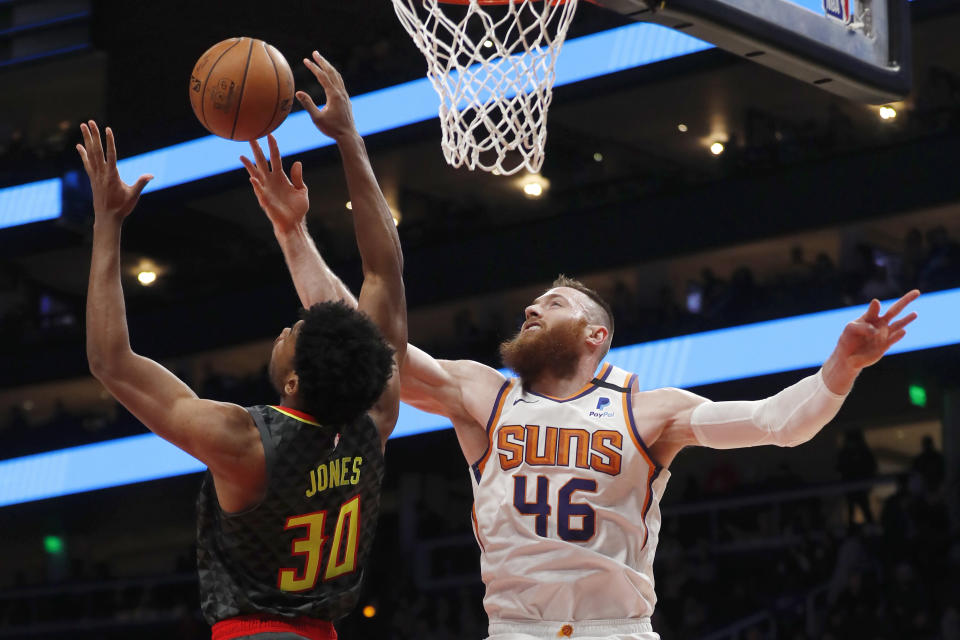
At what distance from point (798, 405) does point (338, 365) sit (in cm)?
169

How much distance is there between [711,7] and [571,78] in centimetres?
1058

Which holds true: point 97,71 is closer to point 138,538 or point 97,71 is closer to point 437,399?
point 138,538

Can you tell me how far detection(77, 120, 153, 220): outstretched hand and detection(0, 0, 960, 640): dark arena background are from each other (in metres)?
8.36

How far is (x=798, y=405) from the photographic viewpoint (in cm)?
424

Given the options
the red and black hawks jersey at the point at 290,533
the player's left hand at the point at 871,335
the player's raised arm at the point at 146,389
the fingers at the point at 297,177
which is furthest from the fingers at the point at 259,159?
the player's left hand at the point at 871,335

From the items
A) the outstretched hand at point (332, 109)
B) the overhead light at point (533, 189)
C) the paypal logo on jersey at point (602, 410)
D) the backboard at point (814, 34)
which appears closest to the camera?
the outstretched hand at point (332, 109)

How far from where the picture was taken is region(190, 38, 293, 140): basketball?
4.42 meters

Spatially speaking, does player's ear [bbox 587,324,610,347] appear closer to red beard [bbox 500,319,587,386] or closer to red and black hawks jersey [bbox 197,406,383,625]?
red beard [bbox 500,319,587,386]

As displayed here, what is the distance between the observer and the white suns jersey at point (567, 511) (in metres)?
4.43

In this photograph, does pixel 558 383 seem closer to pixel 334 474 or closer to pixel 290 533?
pixel 334 474

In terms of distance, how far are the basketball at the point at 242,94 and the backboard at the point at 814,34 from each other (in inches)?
48.4

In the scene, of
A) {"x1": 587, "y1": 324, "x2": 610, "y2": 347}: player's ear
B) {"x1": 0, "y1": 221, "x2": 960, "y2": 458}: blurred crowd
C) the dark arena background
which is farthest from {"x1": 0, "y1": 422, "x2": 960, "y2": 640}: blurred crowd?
{"x1": 587, "y1": 324, "x2": 610, "y2": 347}: player's ear

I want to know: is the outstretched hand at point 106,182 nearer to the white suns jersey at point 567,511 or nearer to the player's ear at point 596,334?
the white suns jersey at point 567,511

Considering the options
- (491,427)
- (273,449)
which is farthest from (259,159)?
(273,449)
